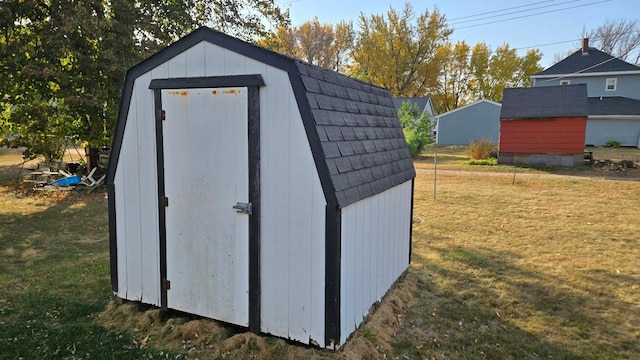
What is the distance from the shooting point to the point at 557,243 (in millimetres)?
6535

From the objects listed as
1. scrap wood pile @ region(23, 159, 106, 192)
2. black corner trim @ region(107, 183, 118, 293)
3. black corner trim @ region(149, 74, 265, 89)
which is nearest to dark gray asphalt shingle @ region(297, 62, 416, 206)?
black corner trim @ region(149, 74, 265, 89)

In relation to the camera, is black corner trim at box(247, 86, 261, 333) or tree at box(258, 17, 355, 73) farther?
tree at box(258, 17, 355, 73)

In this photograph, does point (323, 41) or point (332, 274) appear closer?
point (332, 274)

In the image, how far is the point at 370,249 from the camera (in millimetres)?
3605

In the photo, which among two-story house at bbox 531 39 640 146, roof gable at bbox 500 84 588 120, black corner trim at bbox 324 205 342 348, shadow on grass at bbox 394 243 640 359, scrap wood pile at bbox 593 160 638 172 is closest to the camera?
black corner trim at bbox 324 205 342 348

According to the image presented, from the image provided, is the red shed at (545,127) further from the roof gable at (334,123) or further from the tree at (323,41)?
the tree at (323,41)

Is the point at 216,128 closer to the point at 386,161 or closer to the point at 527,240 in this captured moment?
the point at 386,161

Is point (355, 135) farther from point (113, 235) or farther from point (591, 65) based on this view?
point (591, 65)

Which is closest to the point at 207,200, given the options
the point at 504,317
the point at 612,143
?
the point at 504,317

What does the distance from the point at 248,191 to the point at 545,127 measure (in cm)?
1747

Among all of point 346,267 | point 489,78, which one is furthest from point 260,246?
point 489,78

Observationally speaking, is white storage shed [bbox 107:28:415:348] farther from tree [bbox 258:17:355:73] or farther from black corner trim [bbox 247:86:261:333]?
tree [bbox 258:17:355:73]

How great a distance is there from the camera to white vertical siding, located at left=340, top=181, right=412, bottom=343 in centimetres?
310

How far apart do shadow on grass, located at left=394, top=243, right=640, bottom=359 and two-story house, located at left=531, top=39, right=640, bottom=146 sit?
24.8m
